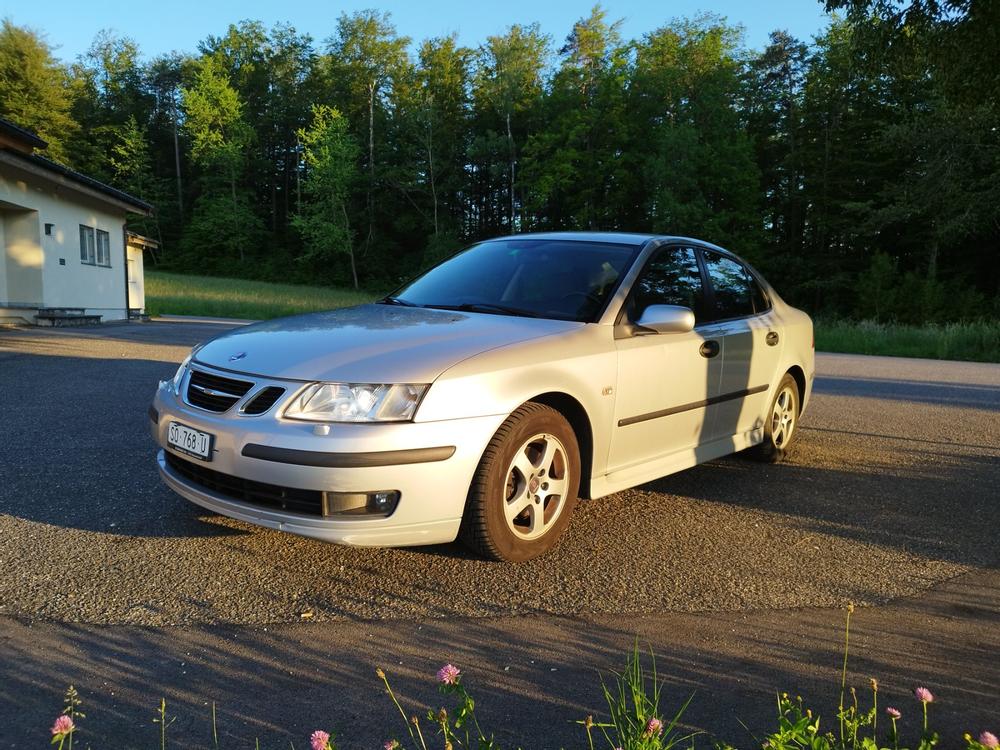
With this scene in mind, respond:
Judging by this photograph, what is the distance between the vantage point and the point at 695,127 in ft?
154

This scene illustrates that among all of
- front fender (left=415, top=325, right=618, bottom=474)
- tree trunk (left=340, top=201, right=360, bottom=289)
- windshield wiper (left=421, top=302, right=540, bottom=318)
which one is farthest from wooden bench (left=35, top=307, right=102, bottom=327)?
tree trunk (left=340, top=201, right=360, bottom=289)

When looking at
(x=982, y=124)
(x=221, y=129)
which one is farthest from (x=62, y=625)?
(x=221, y=129)

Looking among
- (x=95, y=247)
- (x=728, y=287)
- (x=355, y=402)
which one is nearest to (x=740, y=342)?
(x=728, y=287)

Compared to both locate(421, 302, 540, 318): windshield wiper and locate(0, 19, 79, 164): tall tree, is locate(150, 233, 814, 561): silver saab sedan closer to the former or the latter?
locate(421, 302, 540, 318): windshield wiper

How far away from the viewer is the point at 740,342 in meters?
4.97

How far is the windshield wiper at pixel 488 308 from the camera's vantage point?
4.20 m

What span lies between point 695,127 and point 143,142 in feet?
144

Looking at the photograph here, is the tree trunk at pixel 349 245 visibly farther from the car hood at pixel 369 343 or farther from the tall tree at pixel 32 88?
the car hood at pixel 369 343

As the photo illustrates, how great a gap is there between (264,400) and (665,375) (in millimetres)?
2138

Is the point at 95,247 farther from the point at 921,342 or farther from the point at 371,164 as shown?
the point at 371,164

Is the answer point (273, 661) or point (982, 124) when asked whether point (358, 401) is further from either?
point (982, 124)

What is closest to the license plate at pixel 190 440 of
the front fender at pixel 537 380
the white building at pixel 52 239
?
the front fender at pixel 537 380

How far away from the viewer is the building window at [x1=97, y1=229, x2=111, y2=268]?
22.3 meters

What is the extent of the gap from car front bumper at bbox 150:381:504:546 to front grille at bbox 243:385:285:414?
0.04 m
